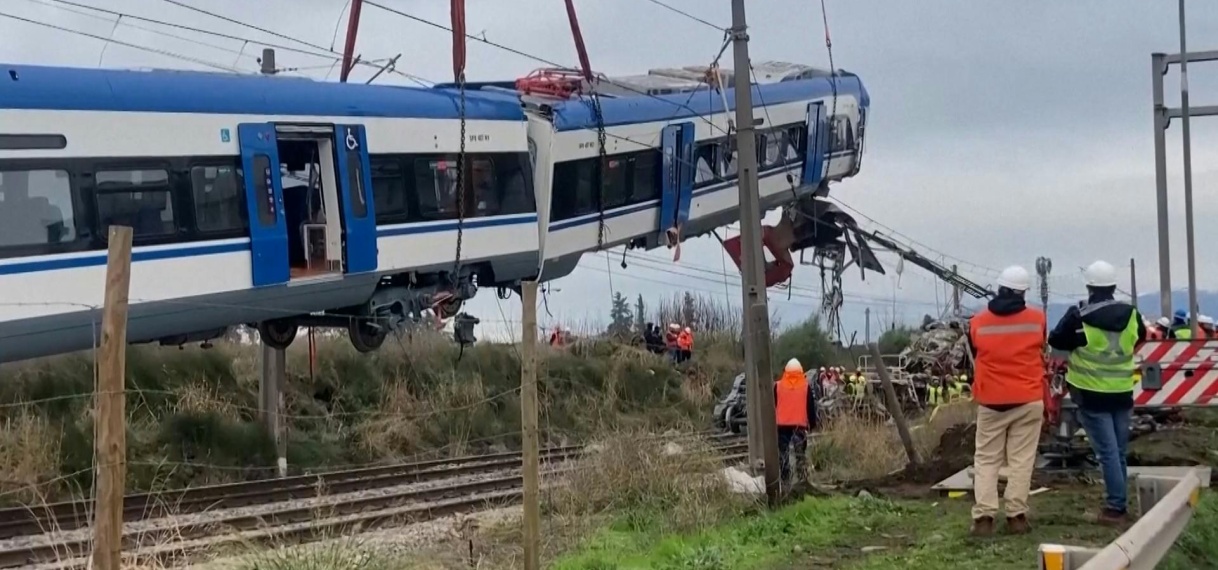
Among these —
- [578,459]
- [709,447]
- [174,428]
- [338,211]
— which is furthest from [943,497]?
[174,428]

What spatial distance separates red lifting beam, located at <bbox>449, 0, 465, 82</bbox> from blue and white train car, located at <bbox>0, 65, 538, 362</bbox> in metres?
0.49

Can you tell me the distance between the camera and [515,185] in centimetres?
1811

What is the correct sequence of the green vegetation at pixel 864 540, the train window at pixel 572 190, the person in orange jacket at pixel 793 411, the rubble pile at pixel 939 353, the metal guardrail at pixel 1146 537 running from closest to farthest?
1. the metal guardrail at pixel 1146 537
2. the green vegetation at pixel 864 540
3. the person in orange jacket at pixel 793 411
4. the train window at pixel 572 190
5. the rubble pile at pixel 939 353

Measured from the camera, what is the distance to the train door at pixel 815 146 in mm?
25703

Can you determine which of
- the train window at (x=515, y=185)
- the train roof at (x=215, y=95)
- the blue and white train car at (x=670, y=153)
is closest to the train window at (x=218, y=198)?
the train roof at (x=215, y=95)

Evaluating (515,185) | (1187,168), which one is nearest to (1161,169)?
(1187,168)

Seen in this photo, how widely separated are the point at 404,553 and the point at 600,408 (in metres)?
15.9

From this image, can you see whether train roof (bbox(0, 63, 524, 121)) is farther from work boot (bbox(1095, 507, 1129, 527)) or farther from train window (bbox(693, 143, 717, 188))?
work boot (bbox(1095, 507, 1129, 527))

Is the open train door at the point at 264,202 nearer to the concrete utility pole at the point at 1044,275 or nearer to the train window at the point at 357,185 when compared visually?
the train window at the point at 357,185

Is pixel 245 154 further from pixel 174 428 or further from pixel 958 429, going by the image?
pixel 958 429

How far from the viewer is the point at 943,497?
11352 mm

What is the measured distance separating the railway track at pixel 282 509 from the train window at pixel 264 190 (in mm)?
2734

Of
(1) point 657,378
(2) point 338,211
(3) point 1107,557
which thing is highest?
(2) point 338,211

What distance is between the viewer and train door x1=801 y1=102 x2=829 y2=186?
2570cm
